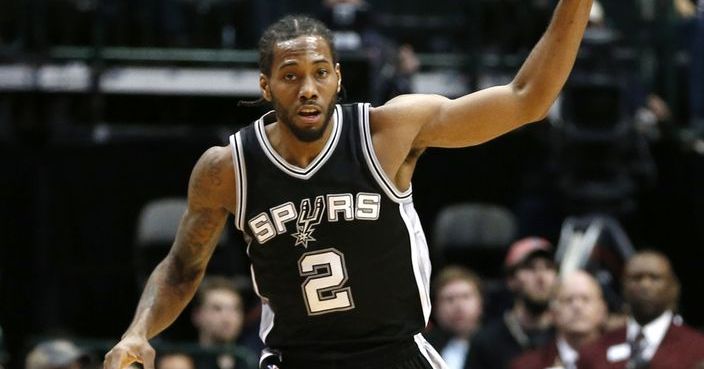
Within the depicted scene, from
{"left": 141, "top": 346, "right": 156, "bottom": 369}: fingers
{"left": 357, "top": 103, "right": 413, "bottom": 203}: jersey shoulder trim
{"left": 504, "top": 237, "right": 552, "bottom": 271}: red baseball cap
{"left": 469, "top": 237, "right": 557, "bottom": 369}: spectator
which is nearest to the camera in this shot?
{"left": 141, "top": 346, "right": 156, "bottom": 369}: fingers

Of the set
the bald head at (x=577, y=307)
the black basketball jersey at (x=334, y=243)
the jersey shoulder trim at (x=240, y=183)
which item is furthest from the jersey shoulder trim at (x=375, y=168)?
the bald head at (x=577, y=307)

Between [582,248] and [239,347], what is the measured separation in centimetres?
298

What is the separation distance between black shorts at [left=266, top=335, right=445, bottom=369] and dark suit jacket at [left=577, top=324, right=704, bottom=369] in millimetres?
3730

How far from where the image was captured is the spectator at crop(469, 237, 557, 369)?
32.8 ft

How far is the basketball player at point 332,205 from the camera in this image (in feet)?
18.4

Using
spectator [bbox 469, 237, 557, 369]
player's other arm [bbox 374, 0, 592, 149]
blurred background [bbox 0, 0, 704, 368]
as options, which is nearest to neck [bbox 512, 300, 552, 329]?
spectator [bbox 469, 237, 557, 369]

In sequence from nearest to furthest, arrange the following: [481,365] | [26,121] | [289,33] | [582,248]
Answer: [289,33]
[481,365]
[582,248]
[26,121]

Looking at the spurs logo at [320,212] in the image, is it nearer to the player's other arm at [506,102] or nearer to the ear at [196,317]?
A: the player's other arm at [506,102]

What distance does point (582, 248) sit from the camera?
1153 cm

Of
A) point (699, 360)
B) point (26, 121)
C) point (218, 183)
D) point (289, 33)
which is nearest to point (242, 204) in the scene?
point (218, 183)

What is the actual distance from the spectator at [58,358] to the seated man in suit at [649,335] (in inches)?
127

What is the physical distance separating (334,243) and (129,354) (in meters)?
0.90

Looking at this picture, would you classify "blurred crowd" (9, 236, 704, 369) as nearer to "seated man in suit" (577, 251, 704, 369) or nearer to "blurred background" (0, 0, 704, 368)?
"seated man in suit" (577, 251, 704, 369)

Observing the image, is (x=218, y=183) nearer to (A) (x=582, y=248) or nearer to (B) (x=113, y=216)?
(A) (x=582, y=248)
